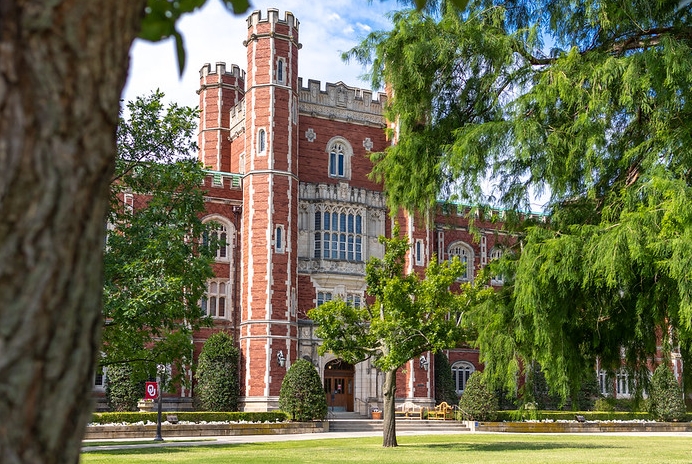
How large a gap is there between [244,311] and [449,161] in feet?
74.8

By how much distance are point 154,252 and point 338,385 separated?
61.8 ft

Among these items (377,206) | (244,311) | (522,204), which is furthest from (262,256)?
(522,204)

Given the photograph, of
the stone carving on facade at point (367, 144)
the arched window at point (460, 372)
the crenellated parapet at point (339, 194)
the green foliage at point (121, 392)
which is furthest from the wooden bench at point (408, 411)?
the stone carving on facade at point (367, 144)

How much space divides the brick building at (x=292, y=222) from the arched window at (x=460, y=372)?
366cm

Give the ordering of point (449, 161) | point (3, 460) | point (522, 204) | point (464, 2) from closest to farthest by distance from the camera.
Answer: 1. point (3, 460)
2. point (464, 2)
3. point (449, 161)
4. point (522, 204)

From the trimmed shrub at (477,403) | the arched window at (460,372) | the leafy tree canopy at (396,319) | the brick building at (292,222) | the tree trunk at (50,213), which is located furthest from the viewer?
the arched window at (460,372)

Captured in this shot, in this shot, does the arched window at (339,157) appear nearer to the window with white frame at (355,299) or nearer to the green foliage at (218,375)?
the window with white frame at (355,299)

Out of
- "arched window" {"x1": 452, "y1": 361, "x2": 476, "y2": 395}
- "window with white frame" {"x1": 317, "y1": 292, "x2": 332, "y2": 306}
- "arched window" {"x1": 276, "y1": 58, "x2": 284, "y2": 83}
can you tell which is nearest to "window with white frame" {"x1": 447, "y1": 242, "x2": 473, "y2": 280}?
"arched window" {"x1": 452, "y1": 361, "x2": 476, "y2": 395}

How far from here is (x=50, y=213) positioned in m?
1.55

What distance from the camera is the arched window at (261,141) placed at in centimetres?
3212

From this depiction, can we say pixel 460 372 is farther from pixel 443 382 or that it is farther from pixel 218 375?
pixel 218 375

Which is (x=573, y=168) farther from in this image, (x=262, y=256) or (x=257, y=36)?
(x=257, y=36)

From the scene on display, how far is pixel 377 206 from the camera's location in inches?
1369

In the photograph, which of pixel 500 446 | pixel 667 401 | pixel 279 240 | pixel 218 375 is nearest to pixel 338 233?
pixel 279 240
